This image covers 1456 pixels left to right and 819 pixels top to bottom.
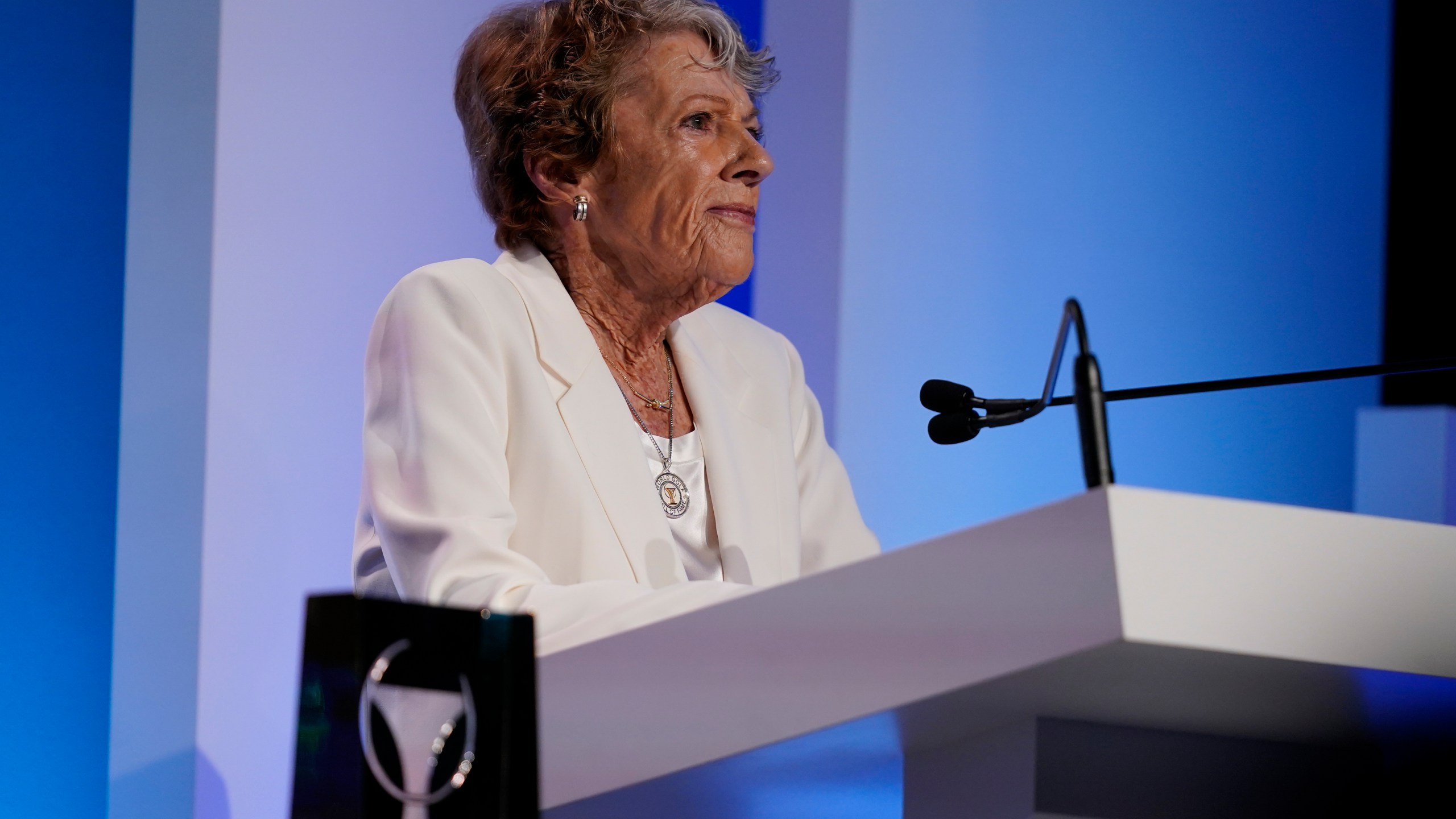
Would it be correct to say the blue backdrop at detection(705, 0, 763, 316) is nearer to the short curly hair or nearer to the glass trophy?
the short curly hair

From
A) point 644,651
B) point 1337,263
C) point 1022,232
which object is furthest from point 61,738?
point 1337,263

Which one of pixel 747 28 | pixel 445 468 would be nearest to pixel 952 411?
pixel 445 468

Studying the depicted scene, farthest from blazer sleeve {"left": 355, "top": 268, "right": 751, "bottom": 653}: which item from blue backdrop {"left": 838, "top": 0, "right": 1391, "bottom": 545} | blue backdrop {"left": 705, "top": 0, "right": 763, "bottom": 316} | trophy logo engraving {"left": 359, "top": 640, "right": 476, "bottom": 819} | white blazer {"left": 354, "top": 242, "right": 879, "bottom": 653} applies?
blue backdrop {"left": 705, "top": 0, "right": 763, "bottom": 316}

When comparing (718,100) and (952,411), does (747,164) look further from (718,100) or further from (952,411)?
(952,411)

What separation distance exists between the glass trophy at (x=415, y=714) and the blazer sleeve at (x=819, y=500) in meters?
1.30

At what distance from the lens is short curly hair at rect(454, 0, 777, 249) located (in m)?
1.98

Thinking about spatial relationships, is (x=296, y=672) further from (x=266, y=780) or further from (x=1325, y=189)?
(x=1325, y=189)

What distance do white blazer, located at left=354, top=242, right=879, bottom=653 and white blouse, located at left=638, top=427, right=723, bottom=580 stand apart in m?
0.02

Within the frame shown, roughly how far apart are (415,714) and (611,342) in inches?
50.3

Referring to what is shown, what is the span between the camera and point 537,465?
1.66m

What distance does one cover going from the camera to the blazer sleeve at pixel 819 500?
2.08 metres

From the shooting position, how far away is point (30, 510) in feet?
7.51

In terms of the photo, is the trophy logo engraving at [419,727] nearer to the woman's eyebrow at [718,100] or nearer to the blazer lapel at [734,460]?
the blazer lapel at [734,460]

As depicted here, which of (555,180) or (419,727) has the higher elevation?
(555,180)
